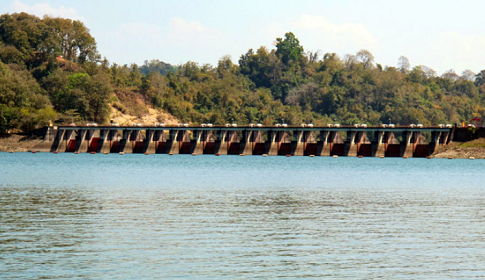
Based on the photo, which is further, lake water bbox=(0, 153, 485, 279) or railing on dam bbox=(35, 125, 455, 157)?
railing on dam bbox=(35, 125, 455, 157)

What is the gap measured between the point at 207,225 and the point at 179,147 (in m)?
150

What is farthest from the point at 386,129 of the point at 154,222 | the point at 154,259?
the point at 154,259

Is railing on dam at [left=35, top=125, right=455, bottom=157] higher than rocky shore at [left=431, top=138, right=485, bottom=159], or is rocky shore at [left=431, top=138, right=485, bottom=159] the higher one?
rocky shore at [left=431, top=138, right=485, bottom=159]

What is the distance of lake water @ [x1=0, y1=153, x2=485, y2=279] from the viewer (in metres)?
33.0

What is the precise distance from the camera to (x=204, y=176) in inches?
3986

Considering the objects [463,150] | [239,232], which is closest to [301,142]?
[463,150]

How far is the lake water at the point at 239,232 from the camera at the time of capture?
33.0m

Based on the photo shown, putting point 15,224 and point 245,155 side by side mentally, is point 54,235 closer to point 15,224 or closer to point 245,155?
point 15,224

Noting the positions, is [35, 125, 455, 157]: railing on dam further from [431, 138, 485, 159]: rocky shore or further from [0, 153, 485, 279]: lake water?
[0, 153, 485, 279]: lake water

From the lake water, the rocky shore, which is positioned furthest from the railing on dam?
the lake water

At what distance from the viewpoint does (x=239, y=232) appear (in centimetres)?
4375

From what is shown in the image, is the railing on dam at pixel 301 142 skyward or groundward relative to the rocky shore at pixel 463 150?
groundward

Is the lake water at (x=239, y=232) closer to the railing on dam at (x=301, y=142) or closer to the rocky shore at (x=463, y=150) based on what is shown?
the rocky shore at (x=463, y=150)

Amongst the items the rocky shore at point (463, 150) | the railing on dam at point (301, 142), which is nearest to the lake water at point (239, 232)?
the rocky shore at point (463, 150)
